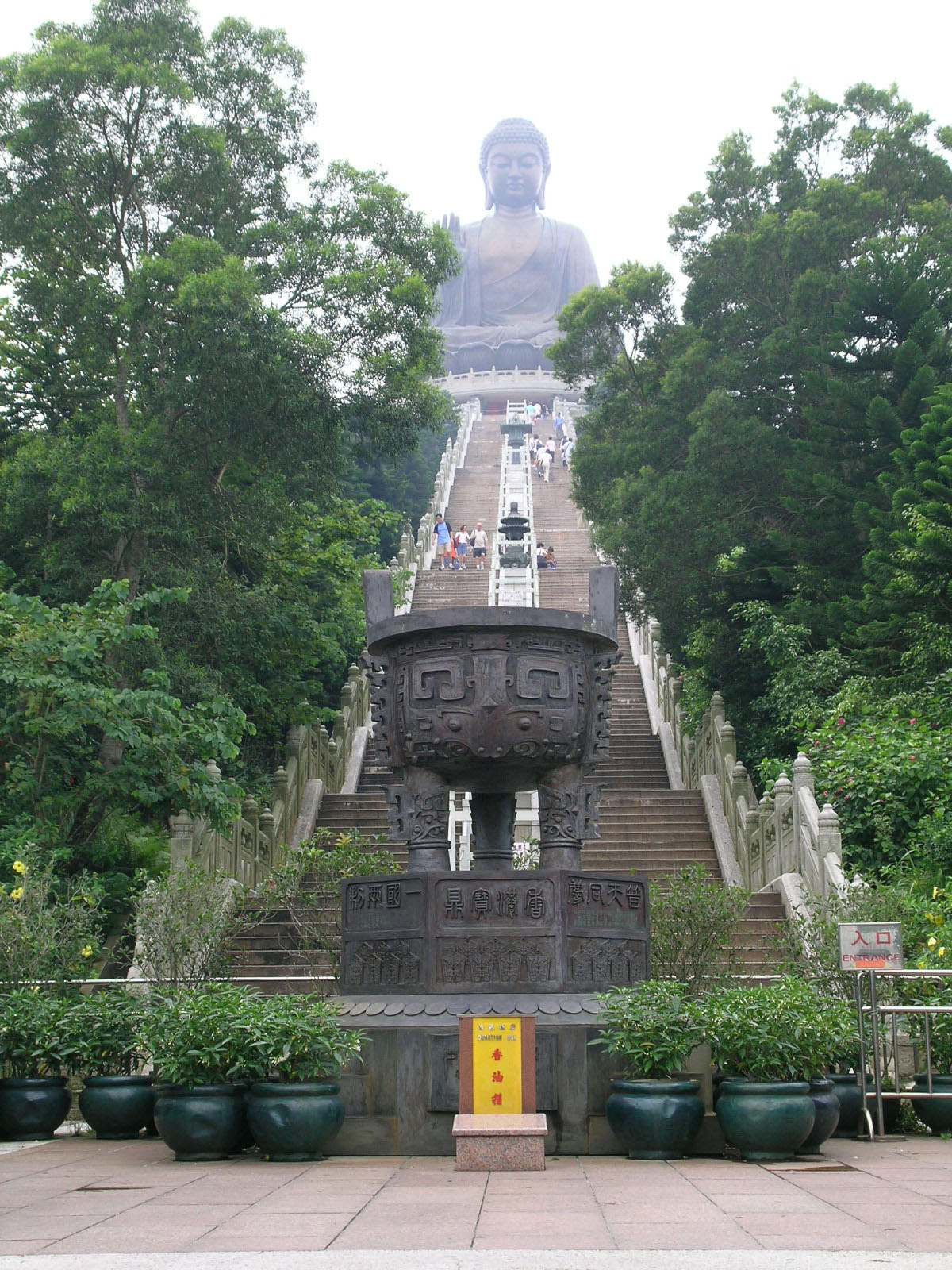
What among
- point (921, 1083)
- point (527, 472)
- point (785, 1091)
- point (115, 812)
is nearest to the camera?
point (785, 1091)

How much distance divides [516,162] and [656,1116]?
6760 cm

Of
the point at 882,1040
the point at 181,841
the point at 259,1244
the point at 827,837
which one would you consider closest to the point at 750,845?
the point at 827,837

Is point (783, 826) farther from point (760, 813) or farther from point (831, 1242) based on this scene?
point (831, 1242)

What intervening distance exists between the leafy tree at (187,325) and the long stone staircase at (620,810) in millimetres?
2650

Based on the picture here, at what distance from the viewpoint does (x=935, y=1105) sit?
9.45 m

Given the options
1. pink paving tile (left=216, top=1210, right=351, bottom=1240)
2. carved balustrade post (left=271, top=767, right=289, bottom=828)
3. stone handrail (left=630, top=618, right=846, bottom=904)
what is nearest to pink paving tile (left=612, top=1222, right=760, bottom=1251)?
pink paving tile (left=216, top=1210, right=351, bottom=1240)

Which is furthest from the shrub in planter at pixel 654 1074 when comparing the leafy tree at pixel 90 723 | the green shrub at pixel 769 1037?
the leafy tree at pixel 90 723

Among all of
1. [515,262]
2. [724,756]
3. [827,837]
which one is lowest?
[827,837]

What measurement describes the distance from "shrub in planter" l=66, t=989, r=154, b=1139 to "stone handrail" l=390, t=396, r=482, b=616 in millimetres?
8100

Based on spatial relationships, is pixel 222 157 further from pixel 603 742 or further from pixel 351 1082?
pixel 351 1082

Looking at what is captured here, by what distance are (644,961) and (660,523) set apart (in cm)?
1246

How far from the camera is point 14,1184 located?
24.2ft

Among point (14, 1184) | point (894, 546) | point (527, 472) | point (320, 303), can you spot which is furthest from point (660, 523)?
point (527, 472)

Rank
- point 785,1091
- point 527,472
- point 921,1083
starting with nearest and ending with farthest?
1. point 785,1091
2. point 921,1083
3. point 527,472
